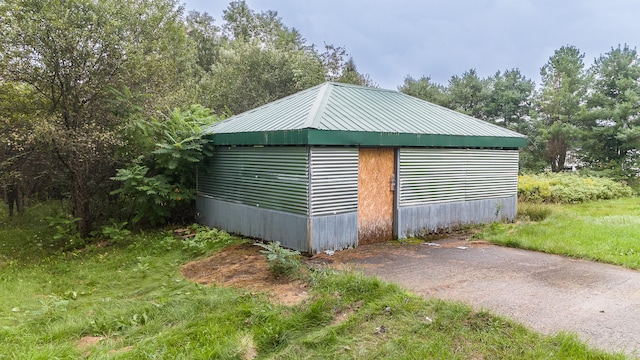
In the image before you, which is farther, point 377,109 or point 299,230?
point 377,109

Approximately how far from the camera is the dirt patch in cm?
482

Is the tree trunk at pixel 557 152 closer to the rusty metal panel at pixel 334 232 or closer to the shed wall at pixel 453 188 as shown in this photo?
the shed wall at pixel 453 188

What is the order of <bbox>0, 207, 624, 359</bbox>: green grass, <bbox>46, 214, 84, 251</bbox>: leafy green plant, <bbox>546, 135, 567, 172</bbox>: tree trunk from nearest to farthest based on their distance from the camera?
<bbox>0, 207, 624, 359</bbox>: green grass → <bbox>46, 214, 84, 251</bbox>: leafy green plant → <bbox>546, 135, 567, 172</bbox>: tree trunk

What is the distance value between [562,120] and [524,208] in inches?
529

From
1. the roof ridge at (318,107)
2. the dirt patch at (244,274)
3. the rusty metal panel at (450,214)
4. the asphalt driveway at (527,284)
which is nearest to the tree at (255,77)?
the roof ridge at (318,107)

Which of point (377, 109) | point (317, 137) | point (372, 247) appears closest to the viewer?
point (317, 137)

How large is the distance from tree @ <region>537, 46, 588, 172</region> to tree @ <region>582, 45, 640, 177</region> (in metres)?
0.78

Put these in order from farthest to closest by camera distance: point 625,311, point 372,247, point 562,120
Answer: point 562,120
point 372,247
point 625,311

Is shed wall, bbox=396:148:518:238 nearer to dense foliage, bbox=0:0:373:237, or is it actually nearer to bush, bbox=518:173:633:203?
dense foliage, bbox=0:0:373:237

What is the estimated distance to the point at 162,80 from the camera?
33.0ft

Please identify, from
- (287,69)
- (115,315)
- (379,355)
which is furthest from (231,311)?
(287,69)

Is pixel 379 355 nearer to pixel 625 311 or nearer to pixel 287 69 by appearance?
pixel 625 311

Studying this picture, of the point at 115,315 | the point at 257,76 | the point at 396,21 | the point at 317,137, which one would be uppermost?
the point at 396,21

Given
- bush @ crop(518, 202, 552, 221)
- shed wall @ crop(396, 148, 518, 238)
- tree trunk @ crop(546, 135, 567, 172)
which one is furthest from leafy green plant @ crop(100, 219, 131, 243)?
tree trunk @ crop(546, 135, 567, 172)
